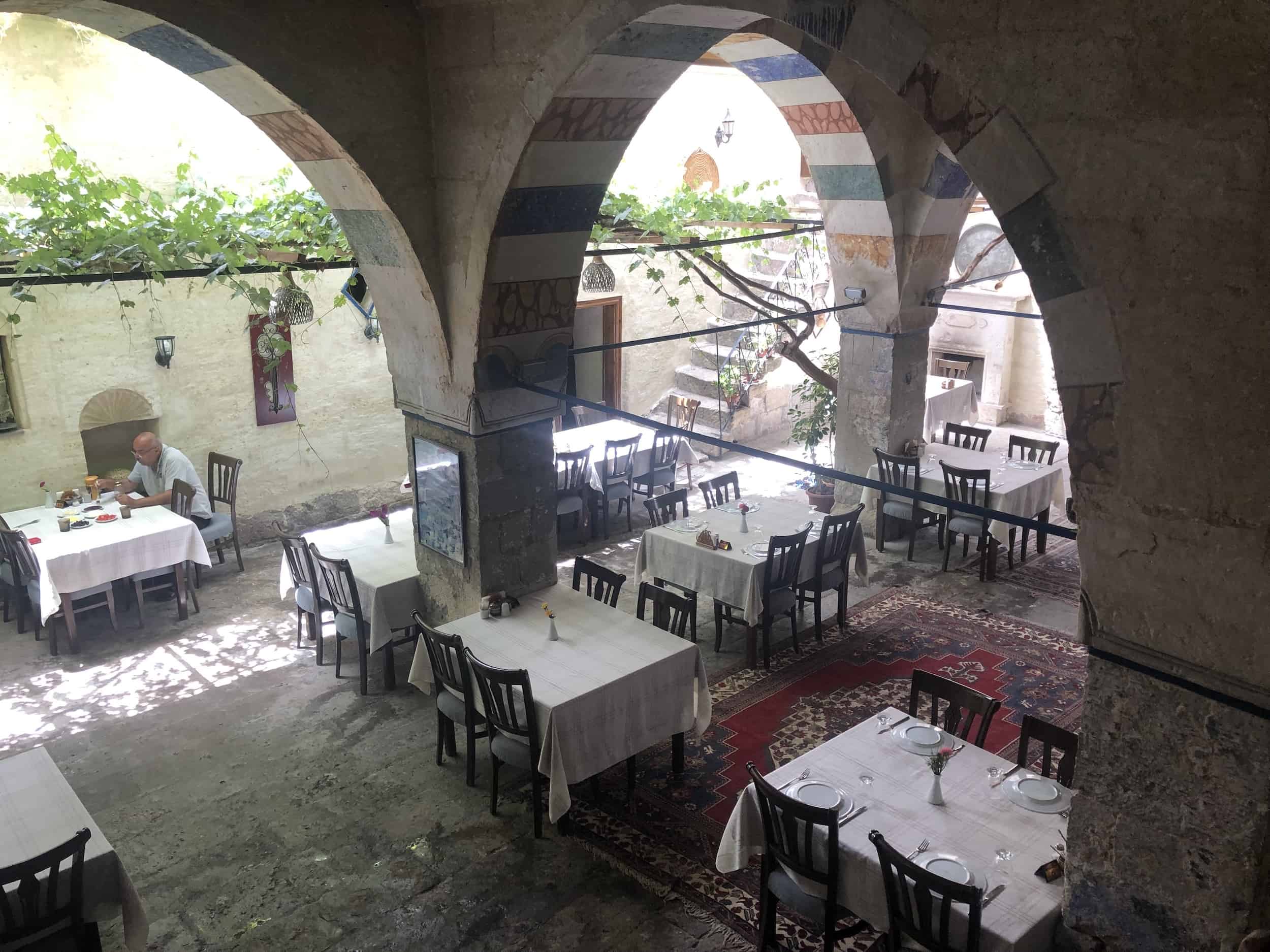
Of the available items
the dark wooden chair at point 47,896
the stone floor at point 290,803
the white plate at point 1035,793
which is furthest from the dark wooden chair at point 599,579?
the dark wooden chair at point 47,896

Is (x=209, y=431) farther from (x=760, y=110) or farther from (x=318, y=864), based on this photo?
(x=760, y=110)

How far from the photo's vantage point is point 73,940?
12.7 feet

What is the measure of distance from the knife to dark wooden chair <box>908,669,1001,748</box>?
14 centimetres

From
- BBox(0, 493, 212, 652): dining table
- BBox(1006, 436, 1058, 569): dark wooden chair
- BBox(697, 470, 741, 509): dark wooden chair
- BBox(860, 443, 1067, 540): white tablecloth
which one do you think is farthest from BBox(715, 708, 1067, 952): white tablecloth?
BBox(0, 493, 212, 652): dining table

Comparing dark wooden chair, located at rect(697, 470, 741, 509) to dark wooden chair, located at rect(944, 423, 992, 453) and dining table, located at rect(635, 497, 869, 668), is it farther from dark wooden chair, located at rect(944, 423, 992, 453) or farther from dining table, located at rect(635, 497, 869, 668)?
dark wooden chair, located at rect(944, 423, 992, 453)

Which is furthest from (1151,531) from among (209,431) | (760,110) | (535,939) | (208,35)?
(760,110)

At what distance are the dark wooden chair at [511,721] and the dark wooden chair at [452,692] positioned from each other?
0.25 ft

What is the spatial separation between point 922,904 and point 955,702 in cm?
148

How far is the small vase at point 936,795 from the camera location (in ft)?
13.6

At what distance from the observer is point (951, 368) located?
45.0 feet

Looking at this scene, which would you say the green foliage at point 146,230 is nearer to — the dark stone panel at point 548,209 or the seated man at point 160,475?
the dark stone panel at point 548,209

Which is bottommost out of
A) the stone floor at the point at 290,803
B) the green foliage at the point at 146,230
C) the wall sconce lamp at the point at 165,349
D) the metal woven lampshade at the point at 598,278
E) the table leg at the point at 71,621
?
the stone floor at the point at 290,803

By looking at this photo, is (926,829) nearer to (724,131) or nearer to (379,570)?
(379,570)

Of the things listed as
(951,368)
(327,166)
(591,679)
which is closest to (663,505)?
(591,679)
